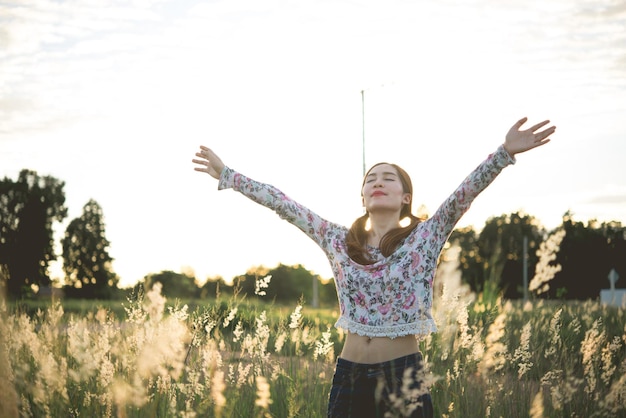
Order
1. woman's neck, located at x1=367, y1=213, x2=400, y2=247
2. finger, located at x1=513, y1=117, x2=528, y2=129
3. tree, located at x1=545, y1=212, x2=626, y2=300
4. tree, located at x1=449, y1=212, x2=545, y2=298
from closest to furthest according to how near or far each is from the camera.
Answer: finger, located at x1=513, y1=117, x2=528, y2=129
woman's neck, located at x1=367, y1=213, x2=400, y2=247
tree, located at x1=545, y1=212, x2=626, y2=300
tree, located at x1=449, y1=212, x2=545, y2=298

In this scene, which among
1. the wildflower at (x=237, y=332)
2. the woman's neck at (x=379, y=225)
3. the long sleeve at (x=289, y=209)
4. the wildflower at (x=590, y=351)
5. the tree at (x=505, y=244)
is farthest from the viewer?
the tree at (x=505, y=244)

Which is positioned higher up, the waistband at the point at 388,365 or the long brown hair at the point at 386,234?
the long brown hair at the point at 386,234

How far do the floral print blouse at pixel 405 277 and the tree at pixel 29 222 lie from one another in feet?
128

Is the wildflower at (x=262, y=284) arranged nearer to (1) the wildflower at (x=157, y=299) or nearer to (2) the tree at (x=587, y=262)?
(1) the wildflower at (x=157, y=299)

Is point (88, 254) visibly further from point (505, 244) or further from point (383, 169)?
point (383, 169)

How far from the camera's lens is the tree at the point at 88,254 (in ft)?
153

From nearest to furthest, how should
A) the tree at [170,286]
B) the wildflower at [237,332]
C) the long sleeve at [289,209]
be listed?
the long sleeve at [289,209] < the wildflower at [237,332] < the tree at [170,286]

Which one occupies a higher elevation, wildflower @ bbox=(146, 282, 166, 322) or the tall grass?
wildflower @ bbox=(146, 282, 166, 322)

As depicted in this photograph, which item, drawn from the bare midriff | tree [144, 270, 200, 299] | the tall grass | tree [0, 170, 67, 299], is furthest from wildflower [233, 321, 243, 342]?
tree [0, 170, 67, 299]

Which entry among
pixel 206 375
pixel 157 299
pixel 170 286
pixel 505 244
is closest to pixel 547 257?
pixel 206 375

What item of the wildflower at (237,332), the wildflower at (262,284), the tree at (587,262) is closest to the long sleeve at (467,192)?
the wildflower at (262,284)

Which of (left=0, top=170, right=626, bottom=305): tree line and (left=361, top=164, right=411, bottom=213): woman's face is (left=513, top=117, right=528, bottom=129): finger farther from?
(left=0, top=170, right=626, bottom=305): tree line

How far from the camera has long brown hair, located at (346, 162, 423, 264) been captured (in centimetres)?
353

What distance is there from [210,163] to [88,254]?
4706 centimetres
